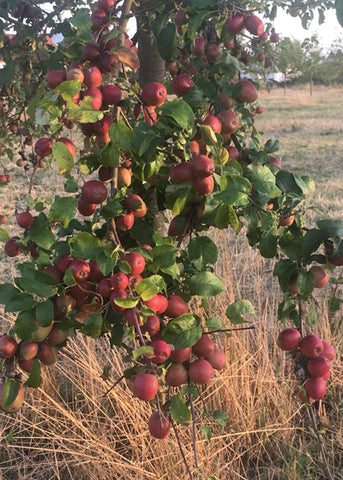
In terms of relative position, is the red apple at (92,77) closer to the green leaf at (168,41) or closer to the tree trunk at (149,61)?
the green leaf at (168,41)

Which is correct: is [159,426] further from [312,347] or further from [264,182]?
[264,182]

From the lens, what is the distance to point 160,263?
0.93 meters

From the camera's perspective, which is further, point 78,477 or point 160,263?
point 78,477

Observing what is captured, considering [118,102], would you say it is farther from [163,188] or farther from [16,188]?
[16,188]

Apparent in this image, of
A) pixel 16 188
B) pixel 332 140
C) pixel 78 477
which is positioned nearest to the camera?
pixel 78 477

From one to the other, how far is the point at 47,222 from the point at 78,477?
4.34ft

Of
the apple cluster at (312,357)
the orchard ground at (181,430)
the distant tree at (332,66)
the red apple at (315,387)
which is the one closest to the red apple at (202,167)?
the apple cluster at (312,357)

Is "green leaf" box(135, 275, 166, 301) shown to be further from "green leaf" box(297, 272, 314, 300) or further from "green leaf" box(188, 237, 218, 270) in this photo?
"green leaf" box(297, 272, 314, 300)

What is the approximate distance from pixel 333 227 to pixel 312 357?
1.06 feet

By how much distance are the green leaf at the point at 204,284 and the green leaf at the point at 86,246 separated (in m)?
0.22

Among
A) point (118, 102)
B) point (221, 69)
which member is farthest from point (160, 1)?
point (118, 102)

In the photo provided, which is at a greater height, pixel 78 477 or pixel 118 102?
pixel 118 102

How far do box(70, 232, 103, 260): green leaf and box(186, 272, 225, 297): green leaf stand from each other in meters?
0.22

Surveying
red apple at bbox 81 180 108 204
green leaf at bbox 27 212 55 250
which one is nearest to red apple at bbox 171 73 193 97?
red apple at bbox 81 180 108 204
